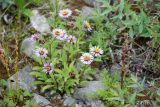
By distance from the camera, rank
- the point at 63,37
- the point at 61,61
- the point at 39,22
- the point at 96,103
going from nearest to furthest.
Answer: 1. the point at 96,103
2. the point at 63,37
3. the point at 61,61
4. the point at 39,22

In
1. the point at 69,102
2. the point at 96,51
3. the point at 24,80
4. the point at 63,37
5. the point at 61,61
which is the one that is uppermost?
the point at 63,37

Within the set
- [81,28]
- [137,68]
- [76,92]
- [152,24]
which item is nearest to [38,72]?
[76,92]

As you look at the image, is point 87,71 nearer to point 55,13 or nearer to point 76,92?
point 76,92

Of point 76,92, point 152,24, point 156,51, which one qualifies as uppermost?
point 152,24

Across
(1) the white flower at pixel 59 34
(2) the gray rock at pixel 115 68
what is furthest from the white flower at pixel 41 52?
(2) the gray rock at pixel 115 68

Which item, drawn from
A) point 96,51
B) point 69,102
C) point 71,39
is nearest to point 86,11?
point 71,39

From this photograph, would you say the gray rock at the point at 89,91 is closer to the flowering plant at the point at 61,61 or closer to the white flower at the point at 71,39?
the flowering plant at the point at 61,61

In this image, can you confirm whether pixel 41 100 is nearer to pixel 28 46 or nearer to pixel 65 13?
pixel 28 46
